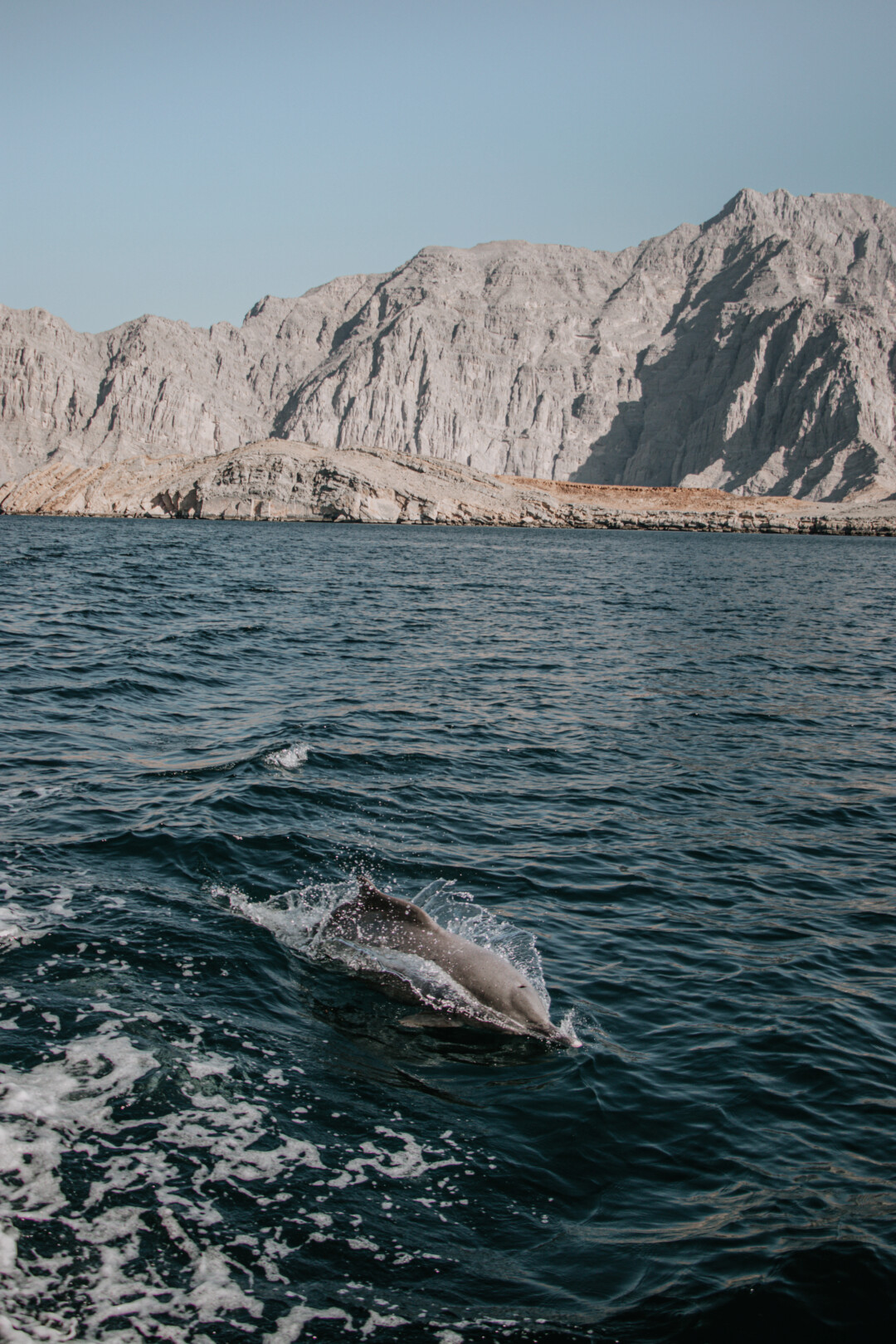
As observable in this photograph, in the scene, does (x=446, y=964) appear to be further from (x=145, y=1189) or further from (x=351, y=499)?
(x=351, y=499)

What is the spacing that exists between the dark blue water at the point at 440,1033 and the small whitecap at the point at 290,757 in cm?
9

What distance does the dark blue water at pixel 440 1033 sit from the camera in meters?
Answer: 4.43

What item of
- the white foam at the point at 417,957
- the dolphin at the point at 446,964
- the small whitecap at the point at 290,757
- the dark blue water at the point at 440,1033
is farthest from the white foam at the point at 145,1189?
the small whitecap at the point at 290,757

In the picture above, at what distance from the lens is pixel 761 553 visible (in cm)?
7481

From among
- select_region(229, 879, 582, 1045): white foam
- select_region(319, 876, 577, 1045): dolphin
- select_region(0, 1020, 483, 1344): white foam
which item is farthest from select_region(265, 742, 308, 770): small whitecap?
select_region(0, 1020, 483, 1344): white foam

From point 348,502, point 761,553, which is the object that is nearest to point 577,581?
point 761,553

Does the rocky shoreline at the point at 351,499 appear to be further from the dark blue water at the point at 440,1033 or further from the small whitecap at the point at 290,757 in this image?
the small whitecap at the point at 290,757

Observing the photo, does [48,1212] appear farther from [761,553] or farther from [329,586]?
[761,553]

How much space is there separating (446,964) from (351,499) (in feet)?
345

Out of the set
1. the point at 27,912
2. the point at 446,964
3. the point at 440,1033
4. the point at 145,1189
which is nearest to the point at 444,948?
the point at 446,964

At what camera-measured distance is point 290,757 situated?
1296cm

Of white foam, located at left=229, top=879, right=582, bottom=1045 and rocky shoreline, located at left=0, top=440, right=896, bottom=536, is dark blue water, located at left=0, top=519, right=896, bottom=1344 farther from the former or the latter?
rocky shoreline, located at left=0, top=440, right=896, bottom=536

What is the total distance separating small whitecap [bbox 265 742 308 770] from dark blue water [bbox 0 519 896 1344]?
0.09 m

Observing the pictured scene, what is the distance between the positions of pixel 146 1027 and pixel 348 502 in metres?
106
